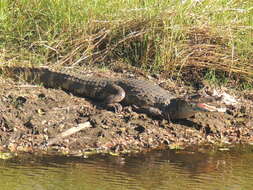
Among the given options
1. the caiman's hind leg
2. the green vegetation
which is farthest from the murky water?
the green vegetation

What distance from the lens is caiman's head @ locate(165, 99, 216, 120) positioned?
22.5 feet

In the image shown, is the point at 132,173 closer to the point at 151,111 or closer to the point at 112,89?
the point at 151,111

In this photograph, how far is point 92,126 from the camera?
254 inches

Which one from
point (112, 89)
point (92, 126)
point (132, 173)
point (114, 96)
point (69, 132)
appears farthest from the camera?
point (112, 89)

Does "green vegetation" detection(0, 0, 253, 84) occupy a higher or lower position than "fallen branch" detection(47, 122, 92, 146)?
higher

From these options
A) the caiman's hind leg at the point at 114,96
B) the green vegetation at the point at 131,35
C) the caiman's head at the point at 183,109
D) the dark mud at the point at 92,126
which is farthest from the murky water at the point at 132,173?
the green vegetation at the point at 131,35

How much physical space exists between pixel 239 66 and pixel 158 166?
10.5 ft

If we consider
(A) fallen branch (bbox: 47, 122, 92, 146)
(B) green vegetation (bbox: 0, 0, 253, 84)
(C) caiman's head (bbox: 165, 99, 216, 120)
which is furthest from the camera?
(B) green vegetation (bbox: 0, 0, 253, 84)

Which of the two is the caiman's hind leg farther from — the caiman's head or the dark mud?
the caiman's head

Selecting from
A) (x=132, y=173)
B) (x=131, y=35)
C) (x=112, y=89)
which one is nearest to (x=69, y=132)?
A: (x=132, y=173)

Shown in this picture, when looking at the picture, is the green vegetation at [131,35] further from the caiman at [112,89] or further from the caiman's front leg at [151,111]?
the caiman's front leg at [151,111]

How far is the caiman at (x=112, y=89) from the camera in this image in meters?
7.17

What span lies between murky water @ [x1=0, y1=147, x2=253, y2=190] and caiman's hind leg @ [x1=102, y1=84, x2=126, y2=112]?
1193 mm

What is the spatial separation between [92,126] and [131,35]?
2.17m
